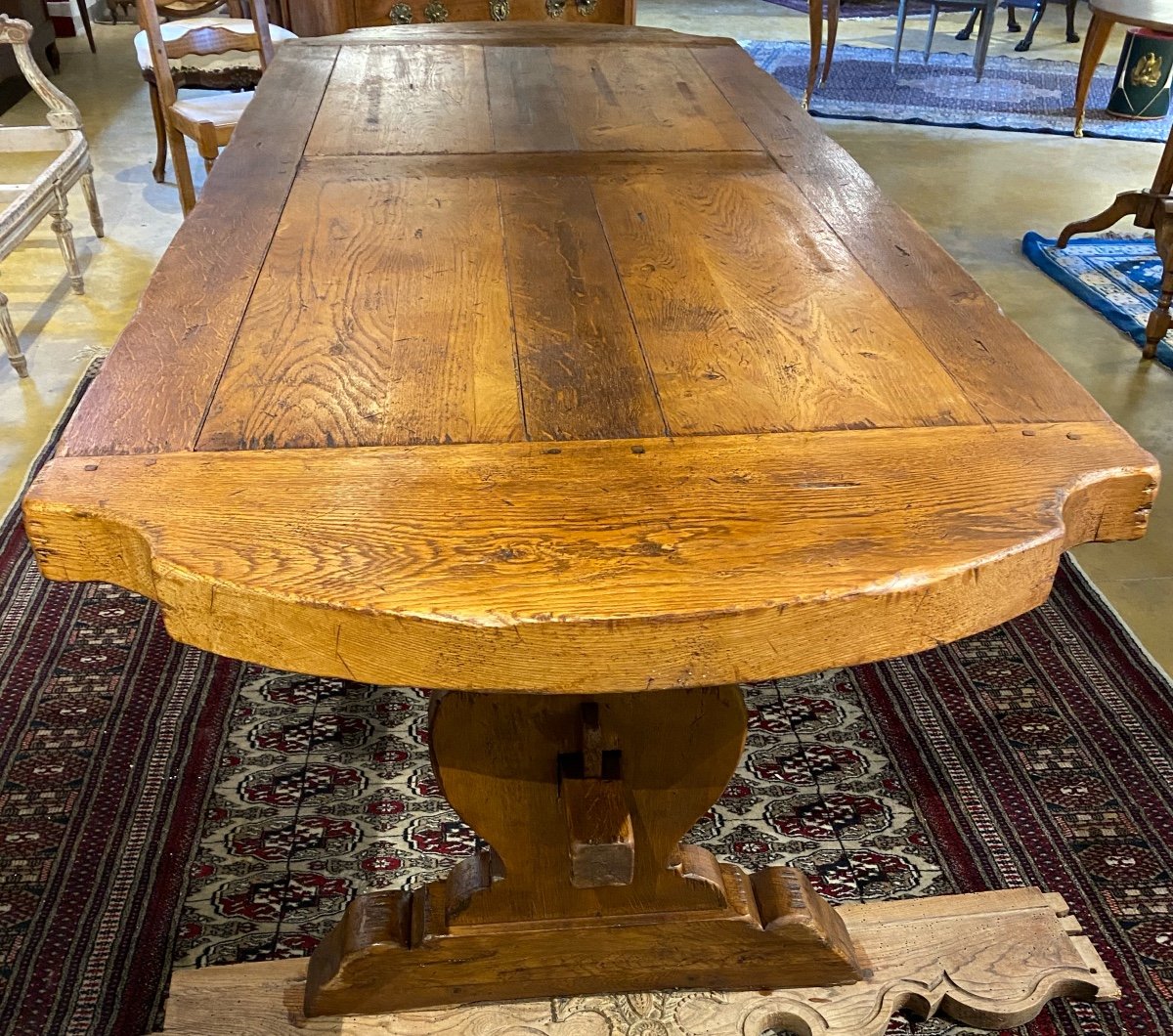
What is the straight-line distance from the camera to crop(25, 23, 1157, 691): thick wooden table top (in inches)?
29.9

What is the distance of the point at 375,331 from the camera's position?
1.15 m

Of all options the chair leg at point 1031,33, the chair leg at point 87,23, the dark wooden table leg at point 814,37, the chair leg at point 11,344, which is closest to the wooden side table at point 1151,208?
the dark wooden table leg at point 814,37

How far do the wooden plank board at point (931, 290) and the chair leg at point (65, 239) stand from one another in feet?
6.52

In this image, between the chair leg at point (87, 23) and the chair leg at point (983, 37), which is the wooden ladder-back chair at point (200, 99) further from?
the chair leg at point (983, 37)

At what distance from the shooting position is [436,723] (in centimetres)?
108

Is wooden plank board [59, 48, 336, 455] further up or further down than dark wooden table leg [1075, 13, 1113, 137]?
further up

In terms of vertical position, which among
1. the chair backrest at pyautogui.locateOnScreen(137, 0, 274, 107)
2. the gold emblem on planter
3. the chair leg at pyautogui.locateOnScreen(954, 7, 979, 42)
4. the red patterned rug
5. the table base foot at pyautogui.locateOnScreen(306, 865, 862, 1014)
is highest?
the chair backrest at pyautogui.locateOnScreen(137, 0, 274, 107)

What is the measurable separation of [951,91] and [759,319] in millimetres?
4805

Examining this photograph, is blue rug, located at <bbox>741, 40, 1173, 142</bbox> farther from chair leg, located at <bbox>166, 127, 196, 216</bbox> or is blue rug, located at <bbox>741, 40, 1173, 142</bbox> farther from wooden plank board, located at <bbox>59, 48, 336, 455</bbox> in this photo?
wooden plank board, located at <bbox>59, 48, 336, 455</bbox>

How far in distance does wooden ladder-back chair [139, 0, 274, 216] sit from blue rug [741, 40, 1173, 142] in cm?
263

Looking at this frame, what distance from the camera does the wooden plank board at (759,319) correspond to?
1008 mm

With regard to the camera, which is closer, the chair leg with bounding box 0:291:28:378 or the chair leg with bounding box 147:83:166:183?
the chair leg with bounding box 0:291:28:378

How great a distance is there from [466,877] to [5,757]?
0.86 meters

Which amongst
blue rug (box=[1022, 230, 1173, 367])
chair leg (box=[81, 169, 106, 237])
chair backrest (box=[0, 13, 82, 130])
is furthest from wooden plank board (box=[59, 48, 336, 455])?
blue rug (box=[1022, 230, 1173, 367])
